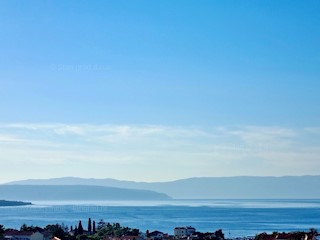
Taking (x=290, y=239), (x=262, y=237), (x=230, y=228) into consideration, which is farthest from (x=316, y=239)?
(x=230, y=228)

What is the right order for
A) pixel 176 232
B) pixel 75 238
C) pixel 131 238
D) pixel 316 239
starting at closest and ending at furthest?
pixel 316 239
pixel 131 238
pixel 75 238
pixel 176 232

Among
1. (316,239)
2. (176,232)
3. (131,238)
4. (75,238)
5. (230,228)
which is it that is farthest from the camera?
(230,228)

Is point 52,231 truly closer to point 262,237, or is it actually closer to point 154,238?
point 154,238

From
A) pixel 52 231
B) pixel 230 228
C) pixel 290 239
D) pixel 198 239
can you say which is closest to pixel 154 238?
pixel 198 239

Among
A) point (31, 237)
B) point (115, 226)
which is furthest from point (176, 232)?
point (31, 237)

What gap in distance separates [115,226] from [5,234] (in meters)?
20.3

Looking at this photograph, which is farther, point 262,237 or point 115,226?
point 115,226

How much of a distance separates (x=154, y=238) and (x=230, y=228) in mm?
52443

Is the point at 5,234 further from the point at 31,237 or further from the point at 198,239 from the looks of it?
the point at 198,239

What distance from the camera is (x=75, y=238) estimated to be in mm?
70562

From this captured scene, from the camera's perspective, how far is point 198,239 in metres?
69.0

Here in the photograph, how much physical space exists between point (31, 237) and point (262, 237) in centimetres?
2356

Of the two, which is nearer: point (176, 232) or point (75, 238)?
point (75, 238)

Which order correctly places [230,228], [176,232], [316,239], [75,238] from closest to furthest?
[316,239] → [75,238] → [176,232] → [230,228]
